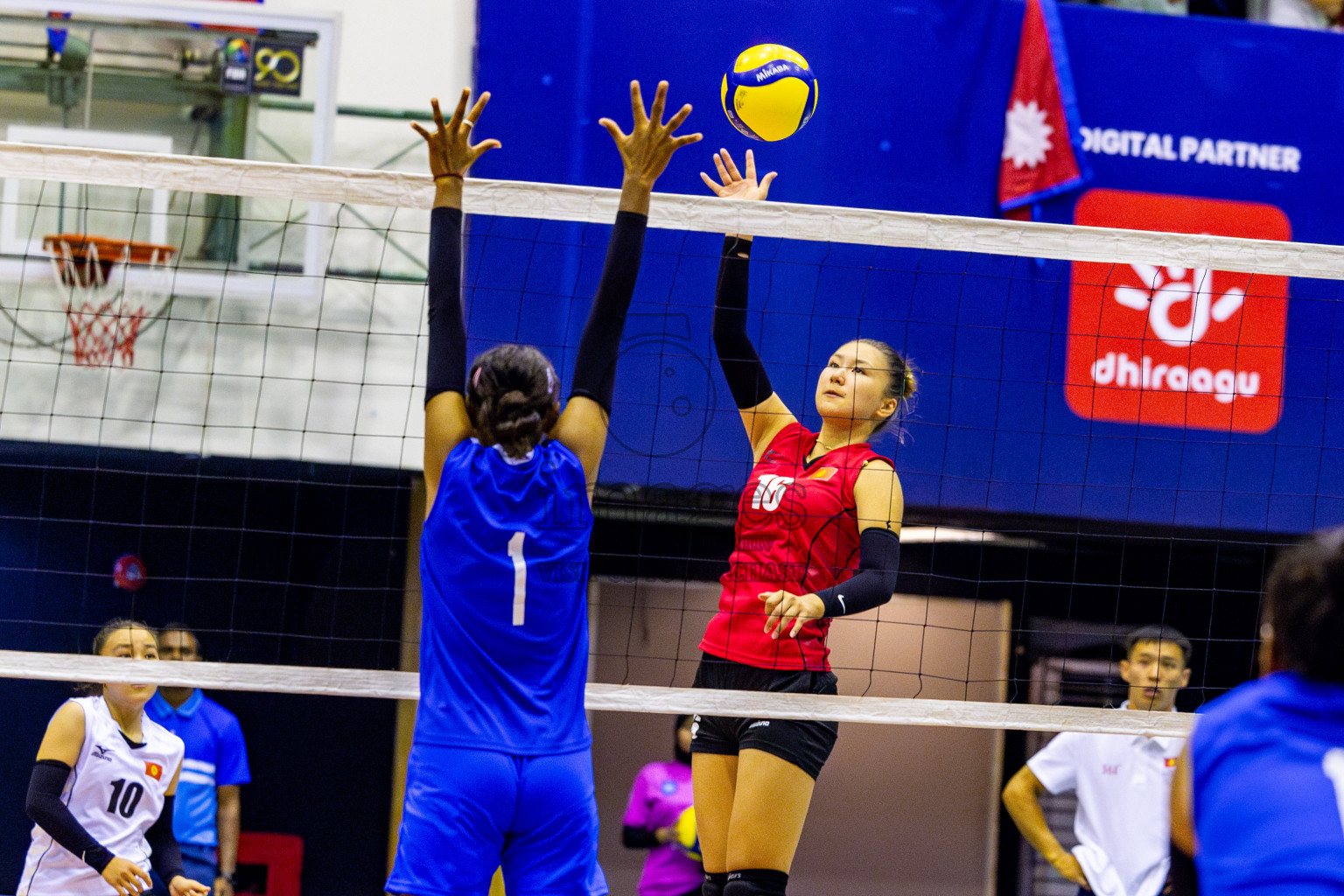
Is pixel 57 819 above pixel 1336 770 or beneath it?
beneath

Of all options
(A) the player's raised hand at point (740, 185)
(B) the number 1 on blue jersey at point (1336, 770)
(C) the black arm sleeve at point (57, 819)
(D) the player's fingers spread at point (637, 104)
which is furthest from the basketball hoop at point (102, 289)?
(B) the number 1 on blue jersey at point (1336, 770)

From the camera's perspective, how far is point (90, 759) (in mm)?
4555

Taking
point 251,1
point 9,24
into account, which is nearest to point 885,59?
point 251,1

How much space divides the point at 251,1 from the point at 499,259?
6.80 ft

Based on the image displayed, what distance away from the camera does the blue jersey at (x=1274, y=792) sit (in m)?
1.56

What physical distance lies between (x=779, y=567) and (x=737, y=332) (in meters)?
0.73

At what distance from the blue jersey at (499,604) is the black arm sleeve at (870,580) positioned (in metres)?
0.95

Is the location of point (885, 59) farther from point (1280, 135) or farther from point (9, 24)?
point (9, 24)

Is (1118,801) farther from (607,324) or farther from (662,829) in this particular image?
(607,324)

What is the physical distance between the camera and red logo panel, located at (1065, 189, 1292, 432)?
726 centimetres

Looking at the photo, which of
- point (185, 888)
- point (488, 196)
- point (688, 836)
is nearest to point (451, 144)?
point (488, 196)

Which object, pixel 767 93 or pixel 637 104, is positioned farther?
pixel 767 93

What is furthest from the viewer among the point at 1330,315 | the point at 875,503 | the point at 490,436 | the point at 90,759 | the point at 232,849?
the point at 1330,315

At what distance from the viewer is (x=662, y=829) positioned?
5.91 m
